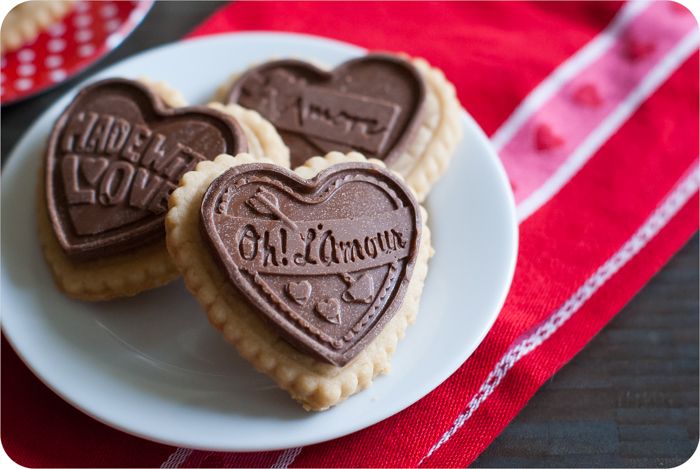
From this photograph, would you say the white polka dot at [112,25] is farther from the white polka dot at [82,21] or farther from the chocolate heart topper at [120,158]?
the chocolate heart topper at [120,158]

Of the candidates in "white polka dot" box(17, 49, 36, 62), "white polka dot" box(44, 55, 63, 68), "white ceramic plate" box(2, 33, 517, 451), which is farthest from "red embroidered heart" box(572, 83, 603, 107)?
"white polka dot" box(17, 49, 36, 62)

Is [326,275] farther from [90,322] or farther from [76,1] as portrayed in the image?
[76,1]

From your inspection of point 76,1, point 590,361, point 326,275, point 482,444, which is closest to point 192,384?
point 326,275

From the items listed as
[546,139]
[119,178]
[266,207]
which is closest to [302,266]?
[266,207]

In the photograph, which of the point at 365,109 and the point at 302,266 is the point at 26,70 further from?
the point at 302,266

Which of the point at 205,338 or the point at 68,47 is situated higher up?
the point at 68,47

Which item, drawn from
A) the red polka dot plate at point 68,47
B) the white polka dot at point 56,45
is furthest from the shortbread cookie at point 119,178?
the white polka dot at point 56,45
